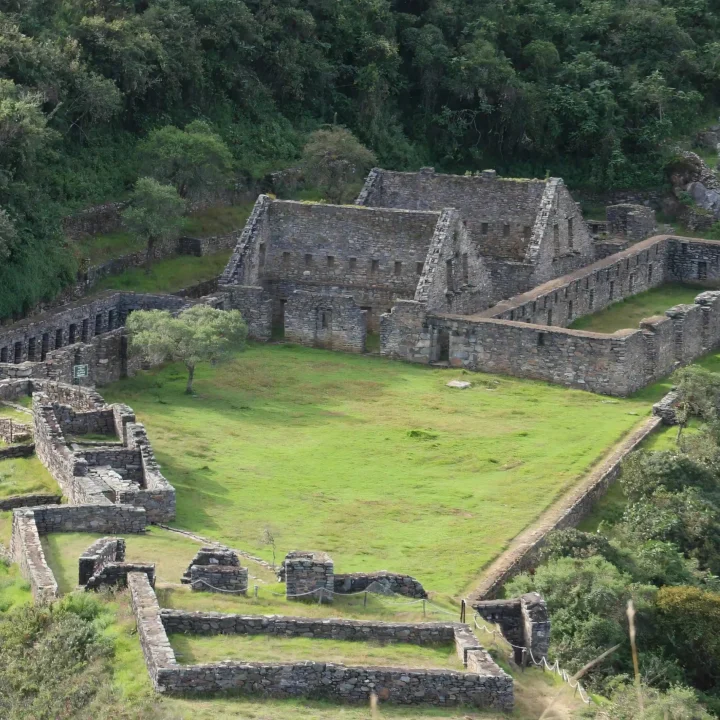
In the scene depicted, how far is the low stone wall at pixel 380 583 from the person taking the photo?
38.7m

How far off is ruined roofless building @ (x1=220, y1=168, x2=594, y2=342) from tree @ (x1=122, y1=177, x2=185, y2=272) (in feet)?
9.24

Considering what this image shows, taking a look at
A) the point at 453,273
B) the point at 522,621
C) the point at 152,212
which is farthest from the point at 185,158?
the point at 522,621

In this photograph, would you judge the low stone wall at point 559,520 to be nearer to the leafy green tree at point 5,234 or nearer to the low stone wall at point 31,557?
the low stone wall at point 31,557

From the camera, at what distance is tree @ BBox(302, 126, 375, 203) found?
7744cm

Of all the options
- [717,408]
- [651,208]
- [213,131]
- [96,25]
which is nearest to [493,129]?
[651,208]

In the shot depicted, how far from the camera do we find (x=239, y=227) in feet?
252

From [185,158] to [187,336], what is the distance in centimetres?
1575

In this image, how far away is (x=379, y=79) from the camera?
86.1 m

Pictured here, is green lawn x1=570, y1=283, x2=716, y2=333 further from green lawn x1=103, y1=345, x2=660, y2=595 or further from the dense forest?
the dense forest

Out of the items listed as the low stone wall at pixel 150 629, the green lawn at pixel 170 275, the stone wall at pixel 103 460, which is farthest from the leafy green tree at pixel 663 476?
the green lawn at pixel 170 275

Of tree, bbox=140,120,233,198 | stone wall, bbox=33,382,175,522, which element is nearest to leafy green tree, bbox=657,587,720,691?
stone wall, bbox=33,382,175,522

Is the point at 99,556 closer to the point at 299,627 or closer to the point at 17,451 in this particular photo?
the point at 299,627

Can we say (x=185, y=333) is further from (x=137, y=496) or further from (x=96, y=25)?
(x=96, y=25)

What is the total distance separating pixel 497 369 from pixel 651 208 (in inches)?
904
